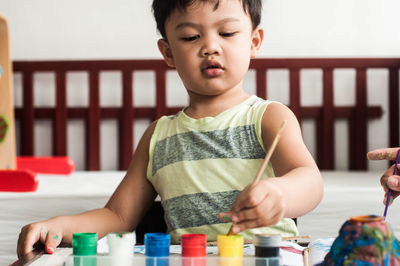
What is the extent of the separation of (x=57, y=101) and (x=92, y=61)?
8.0 inches

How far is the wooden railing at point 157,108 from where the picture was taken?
1948 millimetres

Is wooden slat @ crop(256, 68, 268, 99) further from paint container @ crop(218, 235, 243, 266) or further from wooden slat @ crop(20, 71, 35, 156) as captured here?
paint container @ crop(218, 235, 243, 266)

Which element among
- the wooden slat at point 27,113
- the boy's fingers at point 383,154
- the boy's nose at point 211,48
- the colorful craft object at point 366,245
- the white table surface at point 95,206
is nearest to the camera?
the colorful craft object at point 366,245

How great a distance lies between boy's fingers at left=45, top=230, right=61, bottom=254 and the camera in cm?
66

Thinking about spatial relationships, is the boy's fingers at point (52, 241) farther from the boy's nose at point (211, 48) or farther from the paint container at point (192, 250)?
the boy's nose at point (211, 48)

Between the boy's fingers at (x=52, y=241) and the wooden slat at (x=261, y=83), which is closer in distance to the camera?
the boy's fingers at (x=52, y=241)

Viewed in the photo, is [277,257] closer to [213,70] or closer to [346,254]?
[346,254]

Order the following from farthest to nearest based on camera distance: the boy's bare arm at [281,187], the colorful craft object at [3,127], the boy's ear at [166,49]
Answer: the colorful craft object at [3,127] → the boy's ear at [166,49] → the boy's bare arm at [281,187]

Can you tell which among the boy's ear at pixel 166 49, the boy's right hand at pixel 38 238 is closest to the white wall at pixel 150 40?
the boy's ear at pixel 166 49

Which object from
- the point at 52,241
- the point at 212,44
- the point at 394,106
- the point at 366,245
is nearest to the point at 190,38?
the point at 212,44

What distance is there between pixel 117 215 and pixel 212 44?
0.33 meters

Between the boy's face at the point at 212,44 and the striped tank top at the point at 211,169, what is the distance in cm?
6

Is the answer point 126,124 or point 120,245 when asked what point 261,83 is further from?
point 120,245

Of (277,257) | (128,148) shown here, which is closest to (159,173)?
(277,257)
